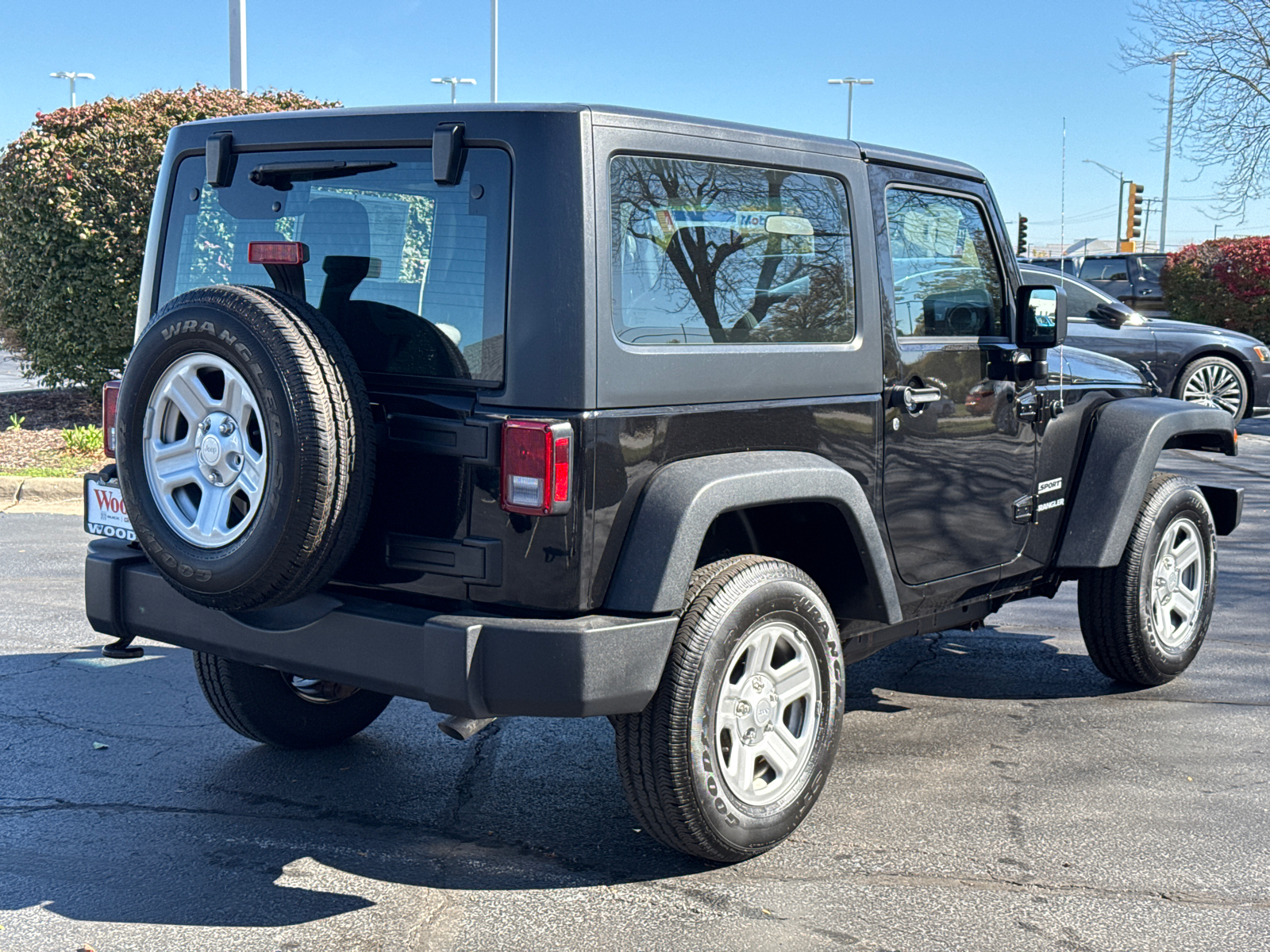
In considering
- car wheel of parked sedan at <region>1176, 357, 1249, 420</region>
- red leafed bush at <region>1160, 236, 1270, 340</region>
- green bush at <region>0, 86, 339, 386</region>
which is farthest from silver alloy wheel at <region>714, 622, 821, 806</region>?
red leafed bush at <region>1160, 236, 1270, 340</region>

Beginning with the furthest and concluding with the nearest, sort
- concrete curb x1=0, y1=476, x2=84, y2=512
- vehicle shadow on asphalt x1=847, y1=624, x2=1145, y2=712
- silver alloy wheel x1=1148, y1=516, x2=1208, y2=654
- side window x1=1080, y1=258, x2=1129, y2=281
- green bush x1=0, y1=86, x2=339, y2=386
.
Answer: side window x1=1080, y1=258, x2=1129, y2=281 < green bush x1=0, y1=86, x2=339, y2=386 < concrete curb x1=0, y1=476, x2=84, y2=512 < vehicle shadow on asphalt x1=847, y1=624, x2=1145, y2=712 < silver alloy wheel x1=1148, y1=516, x2=1208, y2=654

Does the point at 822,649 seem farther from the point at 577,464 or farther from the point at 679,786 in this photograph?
the point at 577,464

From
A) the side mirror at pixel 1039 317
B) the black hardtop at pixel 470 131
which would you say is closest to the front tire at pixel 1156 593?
the side mirror at pixel 1039 317

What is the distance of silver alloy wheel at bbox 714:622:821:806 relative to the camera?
3473mm

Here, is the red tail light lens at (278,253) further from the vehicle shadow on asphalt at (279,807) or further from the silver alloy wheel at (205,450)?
the vehicle shadow on asphalt at (279,807)

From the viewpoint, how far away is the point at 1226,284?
20.6 meters

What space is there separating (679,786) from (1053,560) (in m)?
2.21

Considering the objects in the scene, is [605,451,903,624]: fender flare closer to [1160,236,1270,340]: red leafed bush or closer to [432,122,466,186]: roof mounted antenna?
[432,122,466,186]: roof mounted antenna

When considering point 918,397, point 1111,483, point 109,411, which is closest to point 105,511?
point 109,411

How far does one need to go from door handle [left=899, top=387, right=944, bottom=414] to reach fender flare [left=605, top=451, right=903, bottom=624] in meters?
0.59

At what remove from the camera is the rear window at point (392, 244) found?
3199 millimetres

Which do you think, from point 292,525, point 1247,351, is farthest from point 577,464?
point 1247,351

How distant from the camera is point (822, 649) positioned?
145 inches

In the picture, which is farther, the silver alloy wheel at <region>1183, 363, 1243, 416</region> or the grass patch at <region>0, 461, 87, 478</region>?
the silver alloy wheel at <region>1183, 363, 1243, 416</region>
